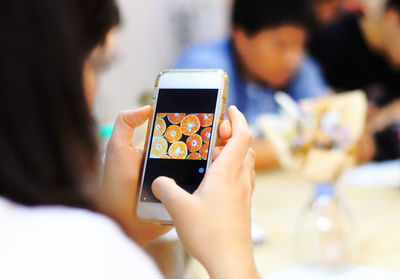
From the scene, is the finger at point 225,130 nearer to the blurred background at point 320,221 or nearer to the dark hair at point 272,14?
the blurred background at point 320,221

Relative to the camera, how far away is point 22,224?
371 mm

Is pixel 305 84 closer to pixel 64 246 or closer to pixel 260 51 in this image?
pixel 260 51

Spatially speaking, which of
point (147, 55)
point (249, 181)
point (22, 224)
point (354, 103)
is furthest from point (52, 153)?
point (147, 55)

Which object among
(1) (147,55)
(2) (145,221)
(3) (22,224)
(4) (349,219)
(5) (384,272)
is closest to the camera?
(3) (22,224)

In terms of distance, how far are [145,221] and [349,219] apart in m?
0.47

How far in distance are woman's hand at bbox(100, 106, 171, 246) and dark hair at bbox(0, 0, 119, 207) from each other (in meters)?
0.11

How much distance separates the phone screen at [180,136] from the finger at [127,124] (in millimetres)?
13

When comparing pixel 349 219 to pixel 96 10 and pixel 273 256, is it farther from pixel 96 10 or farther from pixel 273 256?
pixel 96 10

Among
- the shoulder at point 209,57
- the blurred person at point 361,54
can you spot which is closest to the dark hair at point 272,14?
the shoulder at point 209,57

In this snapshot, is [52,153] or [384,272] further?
[384,272]

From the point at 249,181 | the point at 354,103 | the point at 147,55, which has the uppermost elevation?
the point at 249,181

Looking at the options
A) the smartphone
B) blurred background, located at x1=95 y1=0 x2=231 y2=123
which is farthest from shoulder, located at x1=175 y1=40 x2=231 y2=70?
the smartphone

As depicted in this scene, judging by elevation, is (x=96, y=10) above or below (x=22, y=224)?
above

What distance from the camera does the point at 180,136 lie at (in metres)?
0.51
